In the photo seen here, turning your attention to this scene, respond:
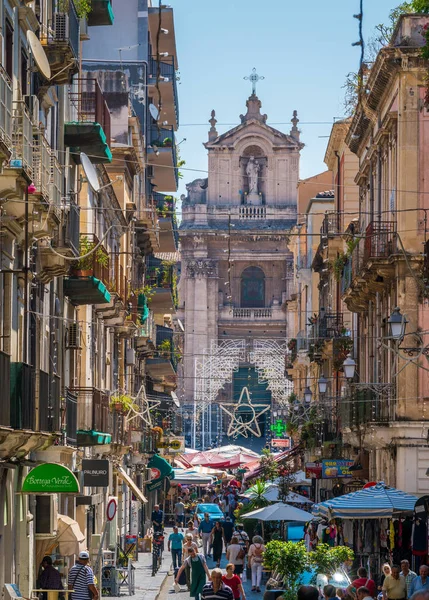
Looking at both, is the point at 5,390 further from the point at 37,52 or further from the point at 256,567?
the point at 256,567

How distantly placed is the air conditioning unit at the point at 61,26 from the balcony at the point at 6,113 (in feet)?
11.1

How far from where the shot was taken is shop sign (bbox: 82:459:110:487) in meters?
22.7

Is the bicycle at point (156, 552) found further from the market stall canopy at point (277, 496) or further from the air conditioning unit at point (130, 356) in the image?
the air conditioning unit at point (130, 356)

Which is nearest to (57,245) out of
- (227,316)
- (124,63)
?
(124,63)

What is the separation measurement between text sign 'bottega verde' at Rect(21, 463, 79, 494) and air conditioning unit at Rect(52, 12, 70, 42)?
592 centimetres

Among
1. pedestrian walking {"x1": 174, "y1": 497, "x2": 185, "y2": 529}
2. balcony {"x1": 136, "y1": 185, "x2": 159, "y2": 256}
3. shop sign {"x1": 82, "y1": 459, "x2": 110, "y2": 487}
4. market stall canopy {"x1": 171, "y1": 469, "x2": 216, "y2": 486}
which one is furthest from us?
market stall canopy {"x1": 171, "y1": 469, "x2": 216, "y2": 486}

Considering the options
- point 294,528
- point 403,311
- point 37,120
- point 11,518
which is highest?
point 37,120

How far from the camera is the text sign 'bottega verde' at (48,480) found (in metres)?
19.0

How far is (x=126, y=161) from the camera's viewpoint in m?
37.9

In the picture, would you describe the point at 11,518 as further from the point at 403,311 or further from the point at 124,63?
the point at 124,63

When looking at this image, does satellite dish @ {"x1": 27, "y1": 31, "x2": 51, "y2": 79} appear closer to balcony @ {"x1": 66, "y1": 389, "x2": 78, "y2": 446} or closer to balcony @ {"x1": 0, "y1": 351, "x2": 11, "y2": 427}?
balcony @ {"x1": 0, "y1": 351, "x2": 11, "y2": 427}

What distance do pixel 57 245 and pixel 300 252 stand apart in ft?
145

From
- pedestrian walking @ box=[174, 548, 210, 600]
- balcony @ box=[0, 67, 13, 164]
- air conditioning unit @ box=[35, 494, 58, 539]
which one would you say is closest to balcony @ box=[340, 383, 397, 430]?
pedestrian walking @ box=[174, 548, 210, 600]

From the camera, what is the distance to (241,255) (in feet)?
296
